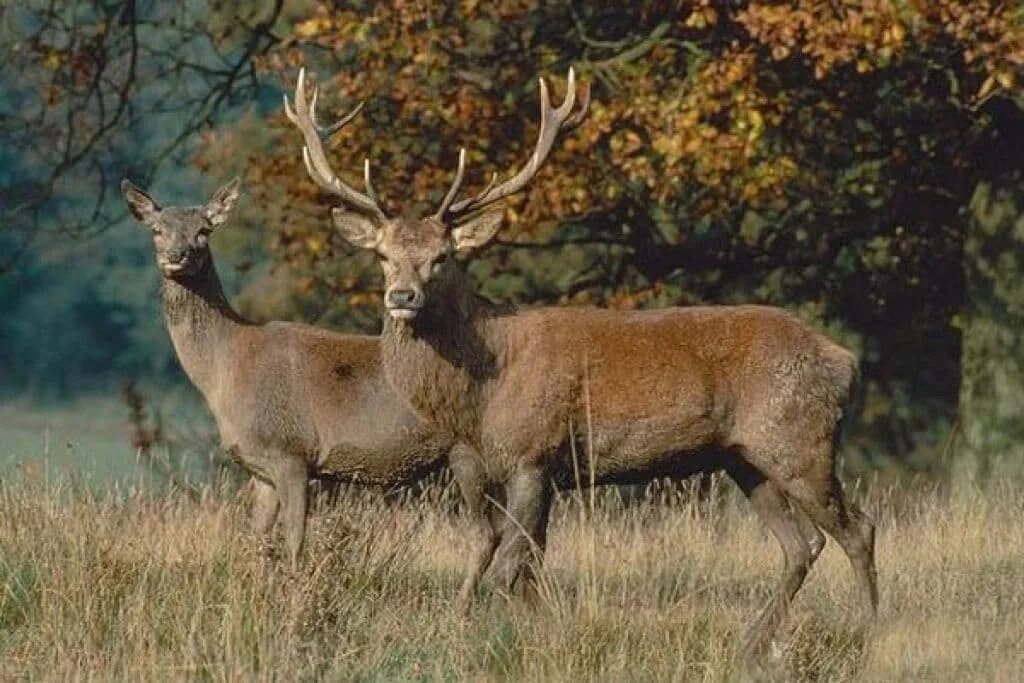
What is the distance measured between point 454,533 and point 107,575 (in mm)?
3533

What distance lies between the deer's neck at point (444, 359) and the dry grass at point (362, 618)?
1.53 feet

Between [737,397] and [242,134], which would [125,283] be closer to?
[242,134]

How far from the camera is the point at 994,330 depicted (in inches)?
619

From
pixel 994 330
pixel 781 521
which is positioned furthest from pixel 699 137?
pixel 781 521

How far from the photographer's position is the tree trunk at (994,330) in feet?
51.3

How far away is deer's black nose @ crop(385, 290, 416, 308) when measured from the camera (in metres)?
8.85

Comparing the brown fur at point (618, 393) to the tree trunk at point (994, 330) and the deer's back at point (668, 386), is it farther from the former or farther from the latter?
the tree trunk at point (994, 330)

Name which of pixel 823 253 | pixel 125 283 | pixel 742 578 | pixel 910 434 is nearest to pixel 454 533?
pixel 742 578

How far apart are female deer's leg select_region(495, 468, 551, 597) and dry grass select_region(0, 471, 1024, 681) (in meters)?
0.15

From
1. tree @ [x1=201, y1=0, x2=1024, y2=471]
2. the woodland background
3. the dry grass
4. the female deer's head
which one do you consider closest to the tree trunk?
the woodland background

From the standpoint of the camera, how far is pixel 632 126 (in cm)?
1530

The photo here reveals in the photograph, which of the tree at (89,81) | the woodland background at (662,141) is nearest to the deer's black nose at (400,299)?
the woodland background at (662,141)

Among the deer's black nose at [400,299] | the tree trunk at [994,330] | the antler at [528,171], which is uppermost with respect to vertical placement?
the antler at [528,171]

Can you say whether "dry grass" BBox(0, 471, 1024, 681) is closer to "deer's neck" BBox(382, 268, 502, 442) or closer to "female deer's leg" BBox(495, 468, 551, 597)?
"female deer's leg" BBox(495, 468, 551, 597)
